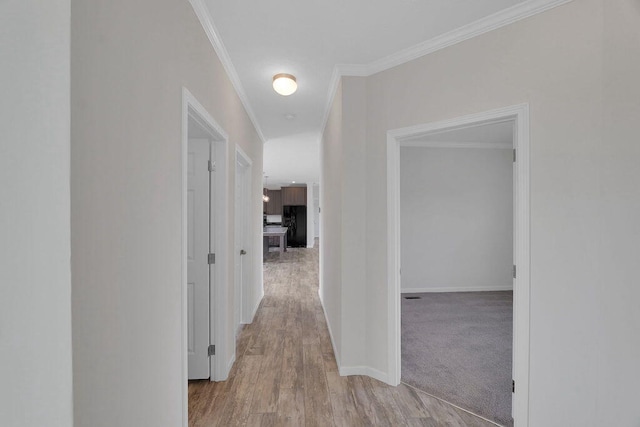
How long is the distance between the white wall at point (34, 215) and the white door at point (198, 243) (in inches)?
68.4

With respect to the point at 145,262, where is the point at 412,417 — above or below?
below

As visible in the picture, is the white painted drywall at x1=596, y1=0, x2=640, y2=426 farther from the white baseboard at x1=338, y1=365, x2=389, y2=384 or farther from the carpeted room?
the carpeted room

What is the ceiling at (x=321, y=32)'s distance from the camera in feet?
5.76

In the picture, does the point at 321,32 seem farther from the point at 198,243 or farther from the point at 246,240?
the point at 246,240

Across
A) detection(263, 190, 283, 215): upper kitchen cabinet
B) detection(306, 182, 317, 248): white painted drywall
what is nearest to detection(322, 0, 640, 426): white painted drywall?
detection(306, 182, 317, 248): white painted drywall

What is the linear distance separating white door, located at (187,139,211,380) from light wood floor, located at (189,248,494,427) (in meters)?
0.45

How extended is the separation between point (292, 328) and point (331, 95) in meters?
2.68

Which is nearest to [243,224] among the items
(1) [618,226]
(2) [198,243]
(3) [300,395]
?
(2) [198,243]

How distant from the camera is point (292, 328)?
3541 mm

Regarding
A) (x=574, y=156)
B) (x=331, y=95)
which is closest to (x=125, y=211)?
(x=574, y=156)

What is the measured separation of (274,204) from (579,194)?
1179 cm

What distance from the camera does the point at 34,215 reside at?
0.57m

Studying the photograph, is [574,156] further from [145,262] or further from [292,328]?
[292,328]

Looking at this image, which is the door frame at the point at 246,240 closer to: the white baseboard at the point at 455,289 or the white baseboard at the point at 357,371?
the white baseboard at the point at 357,371
